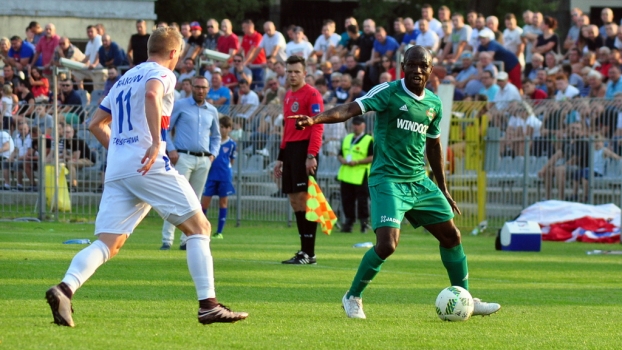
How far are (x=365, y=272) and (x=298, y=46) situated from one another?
18.9 meters

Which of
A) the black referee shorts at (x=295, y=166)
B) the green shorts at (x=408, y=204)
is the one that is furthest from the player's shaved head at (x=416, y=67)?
the black referee shorts at (x=295, y=166)

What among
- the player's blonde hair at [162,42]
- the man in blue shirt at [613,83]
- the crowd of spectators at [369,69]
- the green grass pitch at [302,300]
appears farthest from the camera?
the crowd of spectators at [369,69]

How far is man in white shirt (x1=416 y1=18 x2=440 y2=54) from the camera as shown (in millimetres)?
25078

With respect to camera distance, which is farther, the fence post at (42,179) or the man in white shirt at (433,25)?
the man in white shirt at (433,25)

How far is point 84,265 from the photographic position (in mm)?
7551

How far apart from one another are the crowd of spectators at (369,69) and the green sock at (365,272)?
1255cm

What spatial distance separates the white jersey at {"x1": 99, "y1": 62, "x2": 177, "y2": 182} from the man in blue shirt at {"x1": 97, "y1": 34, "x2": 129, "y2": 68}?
19922mm

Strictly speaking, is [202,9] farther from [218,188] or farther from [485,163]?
[218,188]

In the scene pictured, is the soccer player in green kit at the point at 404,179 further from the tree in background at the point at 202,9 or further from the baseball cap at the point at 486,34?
the tree in background at the point at 202,9

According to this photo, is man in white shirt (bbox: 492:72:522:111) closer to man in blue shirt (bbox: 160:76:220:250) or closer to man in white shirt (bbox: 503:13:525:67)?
man in white shirt (bbox: 503:13:525:67)

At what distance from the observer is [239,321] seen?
315 inches

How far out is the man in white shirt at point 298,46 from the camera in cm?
2700

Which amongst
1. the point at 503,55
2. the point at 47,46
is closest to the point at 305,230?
the point at 503,55

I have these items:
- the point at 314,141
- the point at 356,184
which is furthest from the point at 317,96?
the point at 356,184
